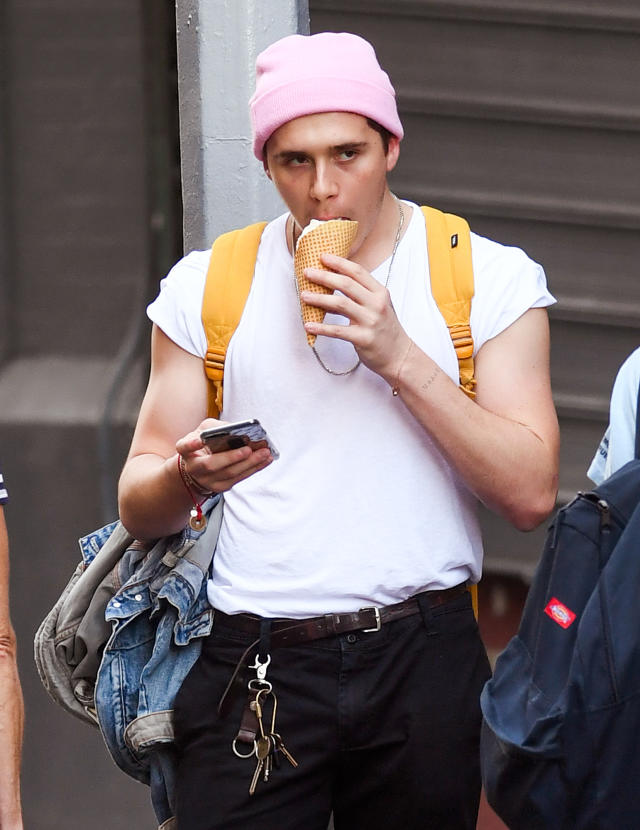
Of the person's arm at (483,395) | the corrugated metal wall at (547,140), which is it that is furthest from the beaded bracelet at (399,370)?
the corrugated metal wall at (547,140)

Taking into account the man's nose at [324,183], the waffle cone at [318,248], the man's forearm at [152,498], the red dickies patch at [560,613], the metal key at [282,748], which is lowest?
the metal key at [282,748]

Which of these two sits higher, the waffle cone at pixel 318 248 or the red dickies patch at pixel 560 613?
the waffle cone at pixel 318 248

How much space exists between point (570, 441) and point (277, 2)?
163cm

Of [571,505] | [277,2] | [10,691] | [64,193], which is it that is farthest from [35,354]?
[571,505]

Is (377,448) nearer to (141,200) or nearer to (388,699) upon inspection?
(388,699)

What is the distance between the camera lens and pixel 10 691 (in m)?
2.84

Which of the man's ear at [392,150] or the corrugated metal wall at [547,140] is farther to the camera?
the corrugated metal wall at [547,140]

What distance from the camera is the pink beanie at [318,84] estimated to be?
8.91 feet

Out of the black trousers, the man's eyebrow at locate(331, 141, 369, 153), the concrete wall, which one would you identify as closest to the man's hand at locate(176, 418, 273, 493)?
the black trousers

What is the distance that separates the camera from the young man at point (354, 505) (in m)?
2.73

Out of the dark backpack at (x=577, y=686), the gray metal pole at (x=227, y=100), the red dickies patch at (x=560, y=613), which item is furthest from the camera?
the gray metal pole at (x=227, y=100)

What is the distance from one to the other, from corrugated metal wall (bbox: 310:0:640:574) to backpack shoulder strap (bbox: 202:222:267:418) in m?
1.64

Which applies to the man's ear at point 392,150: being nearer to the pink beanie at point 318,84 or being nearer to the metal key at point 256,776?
the pink beanie at point 318,84

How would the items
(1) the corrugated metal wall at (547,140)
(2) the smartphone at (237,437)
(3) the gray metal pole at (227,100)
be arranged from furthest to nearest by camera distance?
(1) the corrugated metal wall at (547,140)
(3) the gray metal pole at (227,100)
(2) the smartphone at (237,437)
